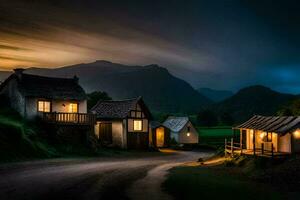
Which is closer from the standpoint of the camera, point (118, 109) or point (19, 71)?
point (19, 71)

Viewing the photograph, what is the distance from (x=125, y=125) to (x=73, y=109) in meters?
9.18

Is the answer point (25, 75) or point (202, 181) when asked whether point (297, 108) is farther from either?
point (25, 75)

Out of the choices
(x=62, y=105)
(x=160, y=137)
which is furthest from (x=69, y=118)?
(x=160, y=137)

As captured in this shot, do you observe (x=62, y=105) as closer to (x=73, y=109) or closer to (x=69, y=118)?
(x=73, y=109)

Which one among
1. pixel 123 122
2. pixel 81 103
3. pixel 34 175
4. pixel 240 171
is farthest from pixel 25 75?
pixel 240 171

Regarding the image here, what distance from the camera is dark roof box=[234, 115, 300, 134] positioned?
31.7 meters

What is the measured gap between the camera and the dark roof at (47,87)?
45.2 metres

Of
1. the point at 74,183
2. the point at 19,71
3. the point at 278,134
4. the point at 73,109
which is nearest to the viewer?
the point at 74,183

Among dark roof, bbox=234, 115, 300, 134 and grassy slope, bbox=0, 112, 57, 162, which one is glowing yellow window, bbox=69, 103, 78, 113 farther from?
dark roof, bbox=234, 115, 300, 134

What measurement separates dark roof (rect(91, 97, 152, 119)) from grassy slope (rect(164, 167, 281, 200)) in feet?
91.8

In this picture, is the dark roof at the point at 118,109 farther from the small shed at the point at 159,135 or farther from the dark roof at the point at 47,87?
the small shed at the point at 159,135

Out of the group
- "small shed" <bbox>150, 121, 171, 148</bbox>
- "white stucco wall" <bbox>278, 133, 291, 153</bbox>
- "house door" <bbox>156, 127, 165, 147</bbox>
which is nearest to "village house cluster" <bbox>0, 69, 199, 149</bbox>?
"small shed" <bbox>150, 121, 171, 148</bbox>

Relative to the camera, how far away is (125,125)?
177 ft

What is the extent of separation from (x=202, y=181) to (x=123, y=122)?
103 ft
